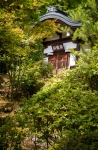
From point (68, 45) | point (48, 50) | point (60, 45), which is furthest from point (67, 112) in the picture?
point (48, 50)

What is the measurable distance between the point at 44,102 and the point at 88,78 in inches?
52.9

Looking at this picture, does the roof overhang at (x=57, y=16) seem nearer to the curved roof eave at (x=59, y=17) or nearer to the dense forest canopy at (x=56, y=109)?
the curved roof eave at (x=59, y=17)

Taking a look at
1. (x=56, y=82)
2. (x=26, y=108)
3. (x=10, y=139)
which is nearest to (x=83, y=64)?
(x=56, y=82)

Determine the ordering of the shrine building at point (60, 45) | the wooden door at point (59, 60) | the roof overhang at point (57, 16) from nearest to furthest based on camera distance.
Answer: the roof overhang at point (57, 16) < the shrine building at point (60, 45) < the wooden door at point (59, 60)

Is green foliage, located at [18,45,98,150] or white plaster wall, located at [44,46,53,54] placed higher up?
white plaster wall, located at [44,46,53,54]

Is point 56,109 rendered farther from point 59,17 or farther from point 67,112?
point 59,17

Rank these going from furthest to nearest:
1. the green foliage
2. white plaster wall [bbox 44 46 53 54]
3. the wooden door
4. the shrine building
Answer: white plaster wall [bbox 44 46 53 54], the wooden door, the shrine building, the green foliage

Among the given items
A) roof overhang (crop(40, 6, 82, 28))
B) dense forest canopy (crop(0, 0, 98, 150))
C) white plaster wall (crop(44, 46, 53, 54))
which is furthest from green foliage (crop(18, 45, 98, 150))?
white plaster wall (crop(44, 46, 53, 54))

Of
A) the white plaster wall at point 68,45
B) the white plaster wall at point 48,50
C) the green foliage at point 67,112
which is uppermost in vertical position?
the white plaster wall at point 68,45

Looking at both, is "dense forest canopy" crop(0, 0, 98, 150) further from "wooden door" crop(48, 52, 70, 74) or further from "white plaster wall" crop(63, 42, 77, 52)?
"wooden door" crop(48, 52, 70, 74)

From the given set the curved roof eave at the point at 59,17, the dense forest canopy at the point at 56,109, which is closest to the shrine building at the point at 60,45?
the curved roof eave at the point at 59,17

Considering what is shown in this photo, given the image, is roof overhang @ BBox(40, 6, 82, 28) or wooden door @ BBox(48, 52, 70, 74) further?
wooden door @ BBox(48, 52, 70, 74)

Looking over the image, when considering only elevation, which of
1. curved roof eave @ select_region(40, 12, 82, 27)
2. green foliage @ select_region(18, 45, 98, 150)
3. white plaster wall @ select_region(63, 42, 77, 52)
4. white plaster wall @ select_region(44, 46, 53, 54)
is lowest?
Result: green foliage @ select_region(18, 45, 98, 150)

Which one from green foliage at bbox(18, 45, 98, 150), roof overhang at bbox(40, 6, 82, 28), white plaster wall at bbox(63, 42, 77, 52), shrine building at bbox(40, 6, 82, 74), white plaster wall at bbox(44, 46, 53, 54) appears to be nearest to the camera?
green foliage at bbox(18, 45, 98, 150)
